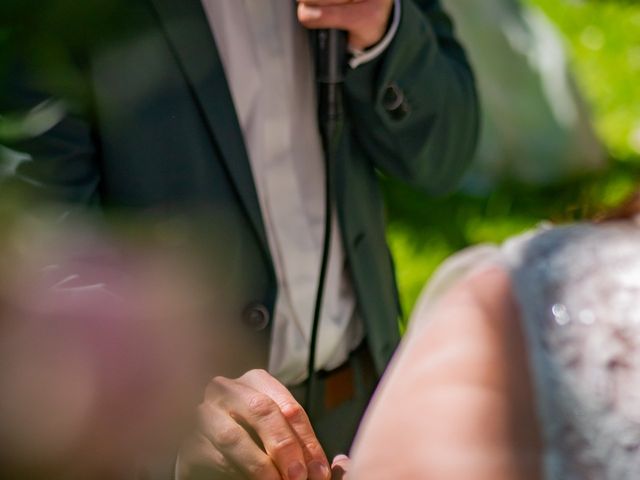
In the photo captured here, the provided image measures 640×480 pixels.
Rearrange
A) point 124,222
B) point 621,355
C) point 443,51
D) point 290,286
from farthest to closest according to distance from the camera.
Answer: point 443,51
point 290,286
point 124,222
point 621,355

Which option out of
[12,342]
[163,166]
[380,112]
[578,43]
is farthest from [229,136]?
[578,43]

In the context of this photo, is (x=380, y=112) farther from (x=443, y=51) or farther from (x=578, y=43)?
(x=578, y=43)

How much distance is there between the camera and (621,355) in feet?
1.97

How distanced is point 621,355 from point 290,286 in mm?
855

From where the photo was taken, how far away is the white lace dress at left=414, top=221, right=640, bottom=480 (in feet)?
1.93

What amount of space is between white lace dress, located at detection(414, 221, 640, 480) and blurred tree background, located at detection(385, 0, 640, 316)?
1.95 m

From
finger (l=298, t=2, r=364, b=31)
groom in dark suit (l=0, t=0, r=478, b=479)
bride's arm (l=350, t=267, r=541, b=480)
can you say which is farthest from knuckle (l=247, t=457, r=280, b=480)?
finger (l=298, t=2, r=364, b=31)

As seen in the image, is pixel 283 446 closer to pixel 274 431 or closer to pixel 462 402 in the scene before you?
pixel 274 431

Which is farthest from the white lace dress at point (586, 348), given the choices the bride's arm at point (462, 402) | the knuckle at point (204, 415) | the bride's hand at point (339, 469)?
the knuckle at point (204, 415)

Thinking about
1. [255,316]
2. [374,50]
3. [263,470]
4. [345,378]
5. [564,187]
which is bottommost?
[564,187]

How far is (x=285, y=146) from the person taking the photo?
4.65ft

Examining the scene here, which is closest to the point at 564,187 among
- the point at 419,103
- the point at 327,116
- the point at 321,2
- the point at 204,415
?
the point at 419,103

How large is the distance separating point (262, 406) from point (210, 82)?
527mm

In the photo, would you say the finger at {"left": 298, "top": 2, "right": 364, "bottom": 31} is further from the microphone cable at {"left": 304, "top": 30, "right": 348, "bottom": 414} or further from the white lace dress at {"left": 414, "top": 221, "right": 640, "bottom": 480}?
the white lace dress at {"left": 414, "top": 221, "right": 640, "bottom": 480}
